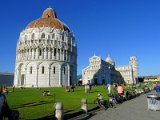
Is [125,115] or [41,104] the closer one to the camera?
[125,115]

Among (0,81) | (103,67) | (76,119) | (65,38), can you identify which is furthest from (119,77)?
(76,119)

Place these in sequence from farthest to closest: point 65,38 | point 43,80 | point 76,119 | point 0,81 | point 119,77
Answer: point 119,77 → point 0,81 → point 65,38 → point 43,80 → point 76,119

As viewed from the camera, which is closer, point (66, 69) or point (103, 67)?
point (66, 69)

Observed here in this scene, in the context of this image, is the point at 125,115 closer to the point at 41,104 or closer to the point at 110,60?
the point at 41,104

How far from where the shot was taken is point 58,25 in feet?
284

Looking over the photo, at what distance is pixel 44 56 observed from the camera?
260ft

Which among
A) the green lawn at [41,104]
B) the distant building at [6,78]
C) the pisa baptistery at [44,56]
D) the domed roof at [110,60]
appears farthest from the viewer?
the domed roof at [110,60]

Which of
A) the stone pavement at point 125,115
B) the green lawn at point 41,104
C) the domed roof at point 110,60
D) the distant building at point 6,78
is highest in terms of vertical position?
the domed roof at point 110,60

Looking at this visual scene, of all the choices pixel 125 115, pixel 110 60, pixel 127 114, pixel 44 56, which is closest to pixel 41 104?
pixel 127 114

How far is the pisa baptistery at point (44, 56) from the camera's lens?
3113 inches

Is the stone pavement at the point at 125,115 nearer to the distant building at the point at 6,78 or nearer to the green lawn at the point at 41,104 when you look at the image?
the green lawn at the point at 41,104

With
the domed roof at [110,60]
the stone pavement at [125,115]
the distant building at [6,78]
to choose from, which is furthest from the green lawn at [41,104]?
the domed roof at [110,60]

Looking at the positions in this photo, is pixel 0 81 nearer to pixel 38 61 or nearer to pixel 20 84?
pixel 20 84

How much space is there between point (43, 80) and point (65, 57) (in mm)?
11654
